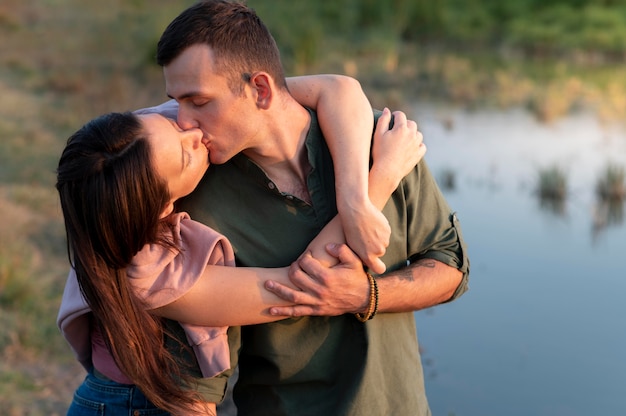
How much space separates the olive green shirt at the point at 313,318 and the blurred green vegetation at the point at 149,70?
2.25m

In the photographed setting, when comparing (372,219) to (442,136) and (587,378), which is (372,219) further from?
(442,136)

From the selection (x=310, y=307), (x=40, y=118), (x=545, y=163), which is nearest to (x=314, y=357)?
(x=310, y=307)

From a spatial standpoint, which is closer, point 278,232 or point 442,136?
point 278,232

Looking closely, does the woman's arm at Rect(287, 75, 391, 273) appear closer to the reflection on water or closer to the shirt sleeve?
the shirt sleeve

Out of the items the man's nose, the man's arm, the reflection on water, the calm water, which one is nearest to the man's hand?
the man's arm

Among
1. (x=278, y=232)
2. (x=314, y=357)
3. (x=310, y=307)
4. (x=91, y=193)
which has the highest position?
(x=91, y=193)

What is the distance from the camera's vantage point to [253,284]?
1.97 metres

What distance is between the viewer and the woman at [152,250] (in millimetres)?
1858

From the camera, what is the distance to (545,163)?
9.53 meters

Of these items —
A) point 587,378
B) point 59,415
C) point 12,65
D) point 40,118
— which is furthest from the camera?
point 12,65

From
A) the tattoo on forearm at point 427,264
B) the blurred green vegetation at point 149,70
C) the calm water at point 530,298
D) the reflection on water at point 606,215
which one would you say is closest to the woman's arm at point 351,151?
the tattoo on forearm at point 427,264

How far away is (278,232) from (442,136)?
9.23 meters

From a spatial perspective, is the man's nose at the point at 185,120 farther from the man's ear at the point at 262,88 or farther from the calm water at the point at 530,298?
the calm water at the point at 530,298

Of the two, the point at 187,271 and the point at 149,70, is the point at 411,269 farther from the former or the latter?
the point at 149,70
